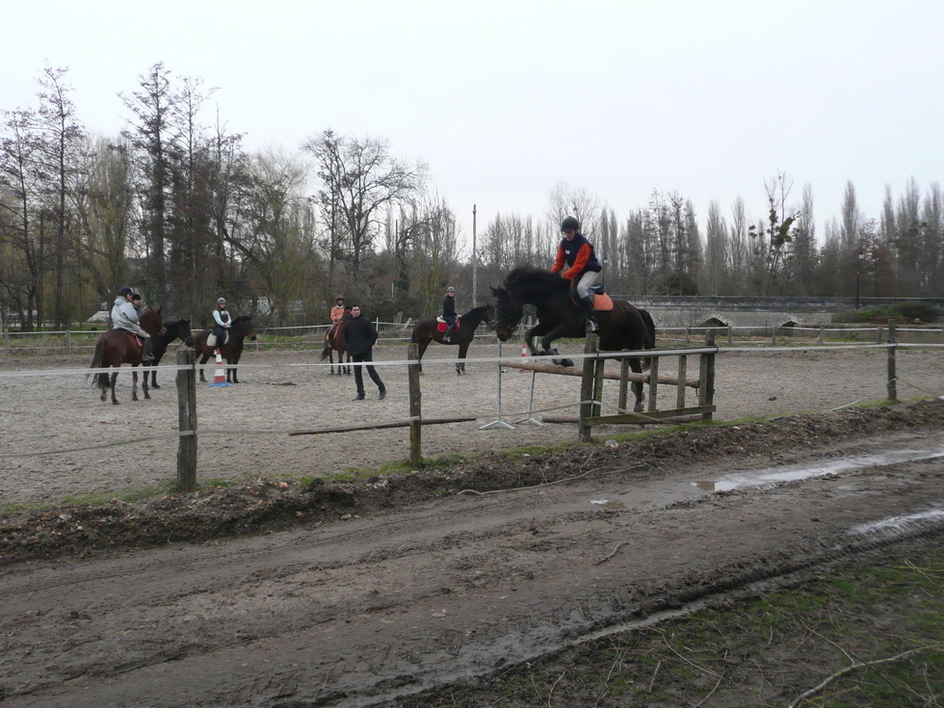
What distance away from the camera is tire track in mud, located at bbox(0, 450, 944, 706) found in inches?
125

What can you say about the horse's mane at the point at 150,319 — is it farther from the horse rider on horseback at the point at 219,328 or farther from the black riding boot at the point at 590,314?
the black riding boot at the point at 590,314

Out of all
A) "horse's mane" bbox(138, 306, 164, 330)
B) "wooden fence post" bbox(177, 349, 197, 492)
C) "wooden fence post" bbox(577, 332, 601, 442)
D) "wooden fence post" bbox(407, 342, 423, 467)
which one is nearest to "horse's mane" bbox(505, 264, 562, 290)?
"wooden fence post" bbox(577, 332, 601, 442)

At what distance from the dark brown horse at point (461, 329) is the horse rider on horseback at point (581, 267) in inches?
281

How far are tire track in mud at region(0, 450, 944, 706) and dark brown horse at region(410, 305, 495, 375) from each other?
10.7m

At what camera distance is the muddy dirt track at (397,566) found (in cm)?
323

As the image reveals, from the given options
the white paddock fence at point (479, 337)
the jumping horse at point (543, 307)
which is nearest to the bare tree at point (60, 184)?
the white paddock fence at point (479, 337)

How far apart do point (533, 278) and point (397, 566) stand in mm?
5229

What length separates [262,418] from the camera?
10141 mm

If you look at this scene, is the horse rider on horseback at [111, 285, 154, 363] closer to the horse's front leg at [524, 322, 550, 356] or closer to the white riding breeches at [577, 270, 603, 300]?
the horse's front leg at [524, 322, 550, 356]

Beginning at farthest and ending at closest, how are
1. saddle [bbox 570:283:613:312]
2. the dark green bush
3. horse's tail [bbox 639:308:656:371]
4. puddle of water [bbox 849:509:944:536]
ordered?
the dark green bush → horse's tail [bbox 639:308:656:371] → saddle [bbox 570:283:613:312] → puddle of water [bbox 849:509:944:536]

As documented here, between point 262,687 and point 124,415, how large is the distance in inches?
346

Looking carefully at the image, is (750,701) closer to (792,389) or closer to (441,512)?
(441,512)

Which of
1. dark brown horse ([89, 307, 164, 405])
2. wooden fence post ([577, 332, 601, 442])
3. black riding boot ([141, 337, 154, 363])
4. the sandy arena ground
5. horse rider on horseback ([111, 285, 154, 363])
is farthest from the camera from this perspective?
black riding boot ([141, 337, 154, 363])

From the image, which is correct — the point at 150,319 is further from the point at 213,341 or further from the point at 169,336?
the point at 213,341
